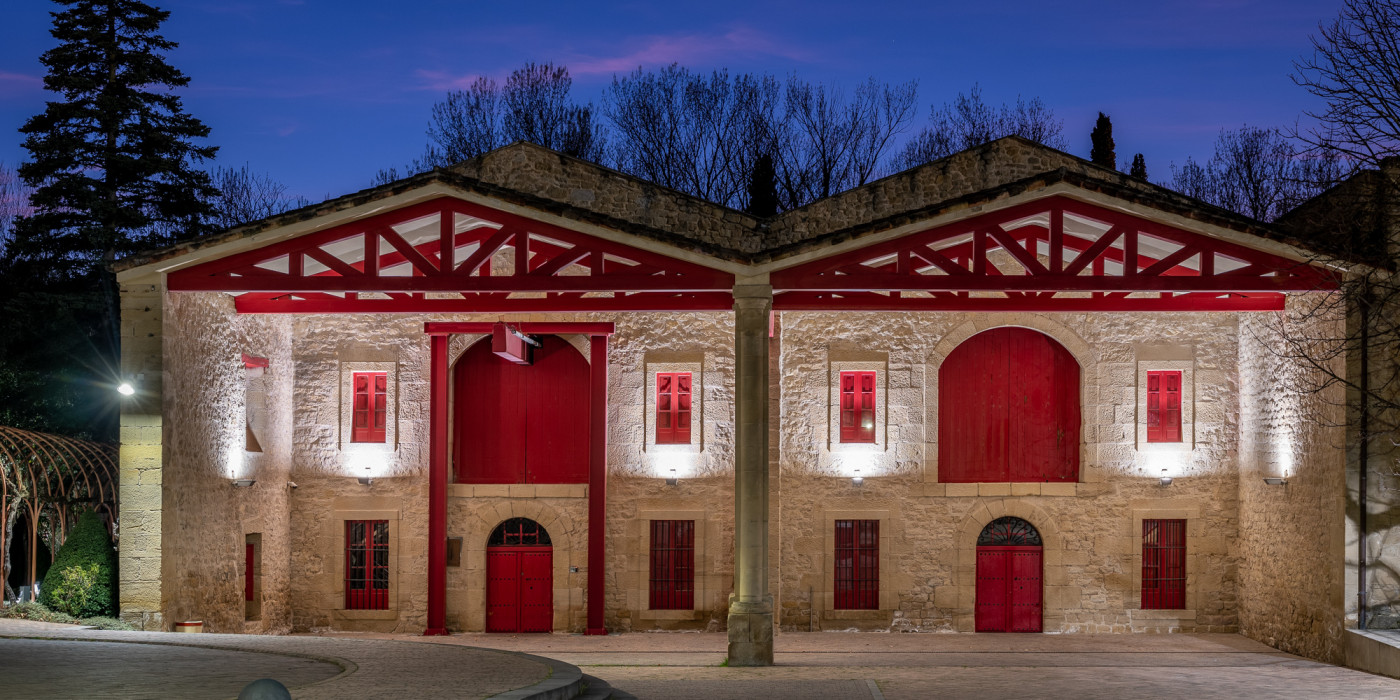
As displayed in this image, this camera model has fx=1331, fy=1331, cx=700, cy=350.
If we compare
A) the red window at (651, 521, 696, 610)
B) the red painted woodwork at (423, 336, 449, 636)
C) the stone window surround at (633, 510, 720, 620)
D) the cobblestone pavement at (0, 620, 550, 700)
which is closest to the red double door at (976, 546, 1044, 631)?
the stone window surround at (633, 510, 720, 620)

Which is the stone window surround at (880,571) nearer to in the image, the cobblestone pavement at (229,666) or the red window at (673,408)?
the red window at (673,408)

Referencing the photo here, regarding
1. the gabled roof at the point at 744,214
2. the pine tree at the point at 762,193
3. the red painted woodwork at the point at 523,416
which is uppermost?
the pine tree at the point at 762,193

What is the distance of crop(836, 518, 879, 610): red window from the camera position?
20.3 m

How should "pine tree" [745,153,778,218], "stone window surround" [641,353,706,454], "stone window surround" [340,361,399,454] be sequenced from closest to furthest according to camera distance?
"stone window surround" [641,353,706,454] < "stone window surround" [340,361,399,454] < "pine tree" [745,153,778,218]

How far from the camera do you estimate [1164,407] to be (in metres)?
20.3

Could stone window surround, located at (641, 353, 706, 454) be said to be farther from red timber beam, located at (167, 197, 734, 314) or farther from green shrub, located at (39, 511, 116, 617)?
green shrub, located at (39, 511, 116, 617)

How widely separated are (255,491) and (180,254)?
4.24m

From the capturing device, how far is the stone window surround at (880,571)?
2019cm

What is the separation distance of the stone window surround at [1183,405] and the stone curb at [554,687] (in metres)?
10.6

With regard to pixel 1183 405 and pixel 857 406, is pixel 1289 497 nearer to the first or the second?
pixel 1183 405

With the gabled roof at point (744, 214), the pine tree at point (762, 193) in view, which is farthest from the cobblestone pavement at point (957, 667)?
the pine tree at point (762, 193)

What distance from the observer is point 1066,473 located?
2045cm

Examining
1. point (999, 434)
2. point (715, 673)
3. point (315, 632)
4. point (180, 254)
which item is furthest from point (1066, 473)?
point (180, 254)

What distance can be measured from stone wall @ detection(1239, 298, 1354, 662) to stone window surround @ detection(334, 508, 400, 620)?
41.8ft
